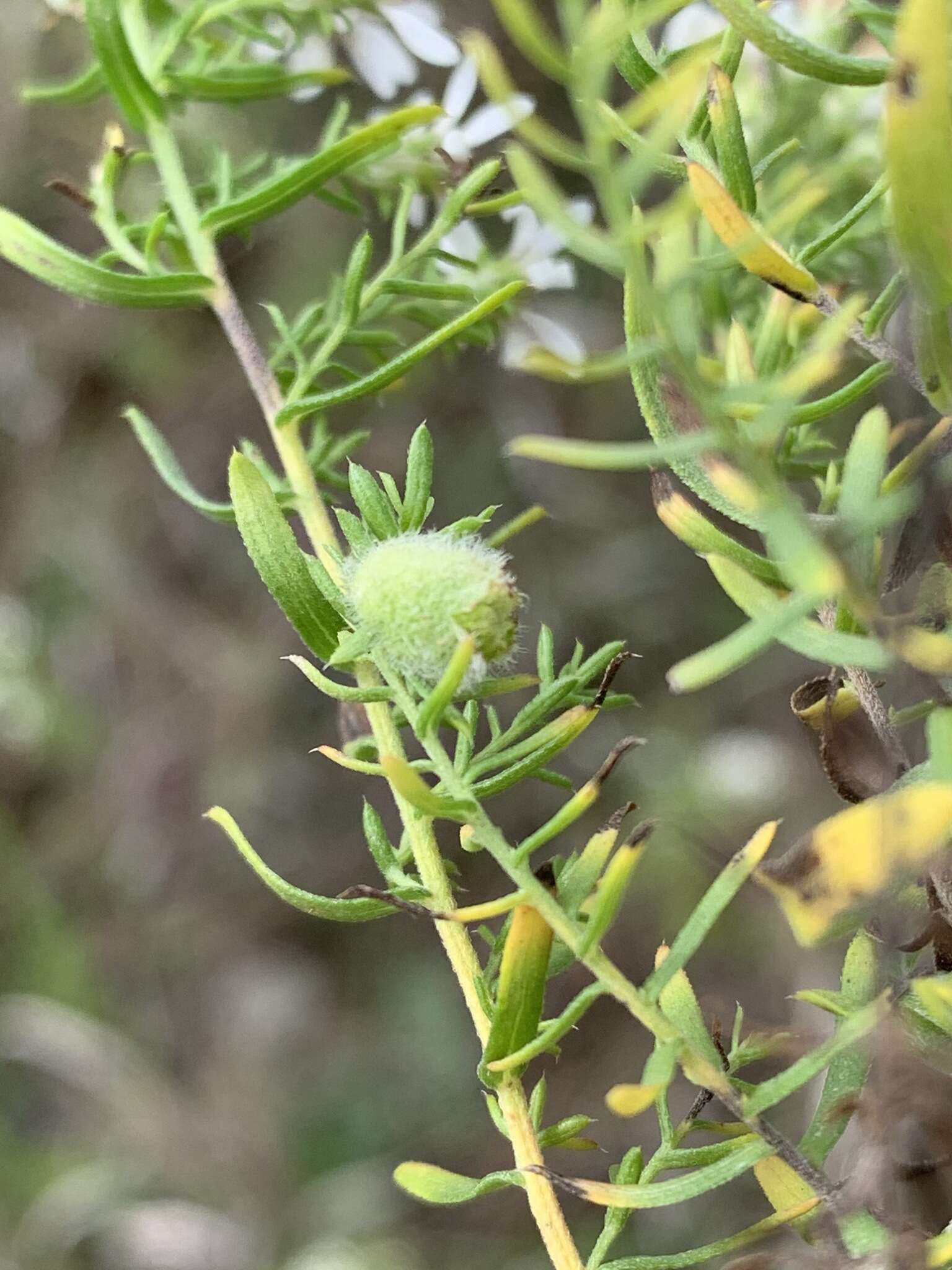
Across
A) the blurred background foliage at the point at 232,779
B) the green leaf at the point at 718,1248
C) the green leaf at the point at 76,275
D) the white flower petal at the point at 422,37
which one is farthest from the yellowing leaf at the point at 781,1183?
the blurred background foliage at the point at 232,779

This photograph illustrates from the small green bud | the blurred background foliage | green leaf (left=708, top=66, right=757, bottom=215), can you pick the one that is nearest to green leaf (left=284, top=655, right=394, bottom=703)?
the small green bud

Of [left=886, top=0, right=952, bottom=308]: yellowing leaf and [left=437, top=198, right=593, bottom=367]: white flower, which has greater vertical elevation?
[left=886, top=0, right=952, bottom=308]: yellowing leaf

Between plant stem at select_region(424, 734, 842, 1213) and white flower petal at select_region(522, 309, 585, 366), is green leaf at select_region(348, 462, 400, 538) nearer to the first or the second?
plant stem at select_region(424, 734, 842, 1213)

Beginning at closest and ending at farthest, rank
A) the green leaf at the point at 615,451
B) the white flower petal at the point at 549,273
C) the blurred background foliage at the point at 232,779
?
the green leaf at the point at 615,451 < the white flower petal at the point at 549,273 < the blurred background foliage at the point at 232,779

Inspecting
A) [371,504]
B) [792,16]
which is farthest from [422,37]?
[371,504]

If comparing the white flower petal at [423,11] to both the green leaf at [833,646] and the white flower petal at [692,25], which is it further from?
the green leaf at [833,646]
